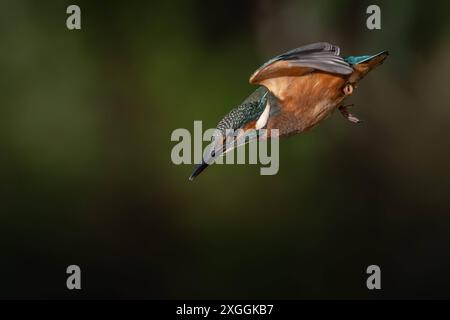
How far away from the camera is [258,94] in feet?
7.10

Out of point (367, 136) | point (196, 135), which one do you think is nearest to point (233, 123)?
point (196, 135)

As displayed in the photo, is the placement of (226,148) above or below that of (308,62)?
below

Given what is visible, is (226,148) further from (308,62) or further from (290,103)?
(308,62)

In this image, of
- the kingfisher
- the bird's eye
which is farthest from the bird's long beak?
the bird's eye

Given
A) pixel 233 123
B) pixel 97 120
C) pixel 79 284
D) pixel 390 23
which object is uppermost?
pixel 390 23

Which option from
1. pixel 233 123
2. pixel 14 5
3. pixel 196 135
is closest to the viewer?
pixel 233 123

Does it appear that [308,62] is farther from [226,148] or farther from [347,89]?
[226,148]

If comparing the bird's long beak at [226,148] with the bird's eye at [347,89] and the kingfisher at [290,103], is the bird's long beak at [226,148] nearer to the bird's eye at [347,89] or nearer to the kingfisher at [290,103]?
the kingfisher at [290,103]

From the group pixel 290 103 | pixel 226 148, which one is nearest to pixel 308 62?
pixel 290 103

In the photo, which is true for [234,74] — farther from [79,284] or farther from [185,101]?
[79,284]

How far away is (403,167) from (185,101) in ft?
3.86

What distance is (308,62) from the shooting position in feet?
6.36

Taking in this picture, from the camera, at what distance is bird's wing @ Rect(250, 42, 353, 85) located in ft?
6.34

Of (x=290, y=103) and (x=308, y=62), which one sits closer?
(x=308, y=62)
